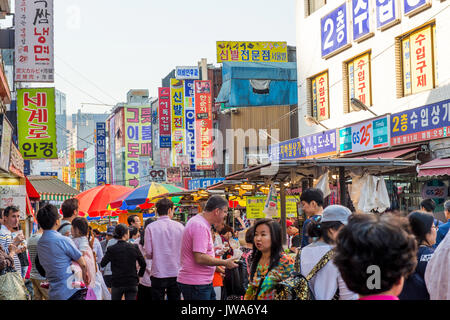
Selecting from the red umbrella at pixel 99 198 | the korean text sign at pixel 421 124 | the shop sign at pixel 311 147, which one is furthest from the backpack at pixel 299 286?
the shop sign at pixel 311 147

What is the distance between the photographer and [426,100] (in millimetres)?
16375

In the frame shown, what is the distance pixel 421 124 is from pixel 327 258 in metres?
11.7

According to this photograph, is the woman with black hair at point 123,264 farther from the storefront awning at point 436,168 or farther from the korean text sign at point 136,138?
the korean text sign at point 136,138

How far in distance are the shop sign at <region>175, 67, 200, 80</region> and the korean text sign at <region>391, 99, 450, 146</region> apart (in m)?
33.2

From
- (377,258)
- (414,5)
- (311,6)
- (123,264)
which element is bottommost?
(123,264)

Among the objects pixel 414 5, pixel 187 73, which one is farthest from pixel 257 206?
pixel 187 73

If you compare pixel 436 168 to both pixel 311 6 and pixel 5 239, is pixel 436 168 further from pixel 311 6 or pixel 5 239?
pixel 311 6

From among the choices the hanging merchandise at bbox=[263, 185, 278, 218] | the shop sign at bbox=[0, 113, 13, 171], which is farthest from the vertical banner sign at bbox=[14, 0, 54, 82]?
the hanging merchandise at bbox=[263, 185, 278, 218]

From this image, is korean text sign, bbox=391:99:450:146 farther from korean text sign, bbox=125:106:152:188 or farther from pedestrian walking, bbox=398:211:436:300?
korean text sign, bbox=125:106:152:188

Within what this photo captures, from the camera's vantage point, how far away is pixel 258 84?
119ft

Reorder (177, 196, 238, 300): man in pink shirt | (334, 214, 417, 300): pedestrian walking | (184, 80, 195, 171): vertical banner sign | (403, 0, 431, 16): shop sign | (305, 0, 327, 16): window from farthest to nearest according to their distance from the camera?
(184, 80, 195, 171): vertical banner sign < (305, 0, 327, 16): window < (403, 0, 431, 16): shop sign < (177, 196, 238, 300): man in pink shirt < (334, 214, 417, 300): pedestrian walking

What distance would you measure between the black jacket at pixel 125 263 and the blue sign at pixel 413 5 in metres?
11.1

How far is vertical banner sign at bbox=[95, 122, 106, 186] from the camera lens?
6188cm

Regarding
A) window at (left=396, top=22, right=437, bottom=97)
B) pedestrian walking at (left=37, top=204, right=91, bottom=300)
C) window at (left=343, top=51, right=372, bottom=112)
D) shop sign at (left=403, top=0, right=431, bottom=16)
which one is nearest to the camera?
pedestrian walking at (left=37, top=204, right=91, bottom=300)
